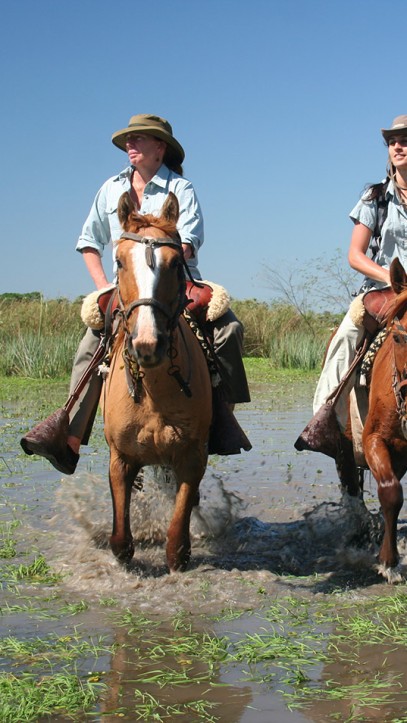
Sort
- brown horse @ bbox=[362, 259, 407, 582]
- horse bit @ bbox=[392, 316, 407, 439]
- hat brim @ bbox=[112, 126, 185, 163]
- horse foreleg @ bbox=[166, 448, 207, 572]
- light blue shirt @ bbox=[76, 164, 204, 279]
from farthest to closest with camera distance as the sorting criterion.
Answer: light blue shirt @ bbox=[76, 164, 204, 279]
hat brim @ bbox=[112, 126, 185, 163]
horse foreleg @ bbox=[166, 448, 207, 572]
brown horse @ bbox=[362, 259, 407, 582]
horse bit @ bbox=[392, 316, 407, 439]

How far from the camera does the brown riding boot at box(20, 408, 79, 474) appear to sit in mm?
7031

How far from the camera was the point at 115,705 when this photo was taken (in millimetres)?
4168

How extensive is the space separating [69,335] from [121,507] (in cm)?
1622

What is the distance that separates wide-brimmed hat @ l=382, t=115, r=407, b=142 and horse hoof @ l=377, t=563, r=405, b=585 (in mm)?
3146

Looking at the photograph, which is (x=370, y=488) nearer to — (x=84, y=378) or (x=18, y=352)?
(x=84, y=378)

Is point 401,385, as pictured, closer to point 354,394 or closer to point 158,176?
point 354,394

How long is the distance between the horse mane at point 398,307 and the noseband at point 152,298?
1418mm

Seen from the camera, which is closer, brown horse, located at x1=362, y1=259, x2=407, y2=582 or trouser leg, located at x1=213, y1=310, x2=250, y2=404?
brown horse, located at x1=362, y1=259, x2=407, y2=582

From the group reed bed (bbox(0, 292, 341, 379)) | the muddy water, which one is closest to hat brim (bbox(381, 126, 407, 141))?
the muddy water

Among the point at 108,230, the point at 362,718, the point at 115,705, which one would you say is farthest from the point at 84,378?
the point at 362,718

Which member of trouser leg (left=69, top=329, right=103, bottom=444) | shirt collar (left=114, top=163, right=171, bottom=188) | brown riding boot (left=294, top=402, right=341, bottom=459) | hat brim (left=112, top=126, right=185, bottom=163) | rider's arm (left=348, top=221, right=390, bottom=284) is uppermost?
hat brim (left=112, top=126, right=185, bottom=163)

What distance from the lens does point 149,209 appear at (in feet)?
23.8

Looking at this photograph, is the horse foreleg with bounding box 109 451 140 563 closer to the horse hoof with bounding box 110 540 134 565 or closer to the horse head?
the horse hoof with bounding box 110 540 134 565

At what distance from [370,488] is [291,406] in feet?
21.5
